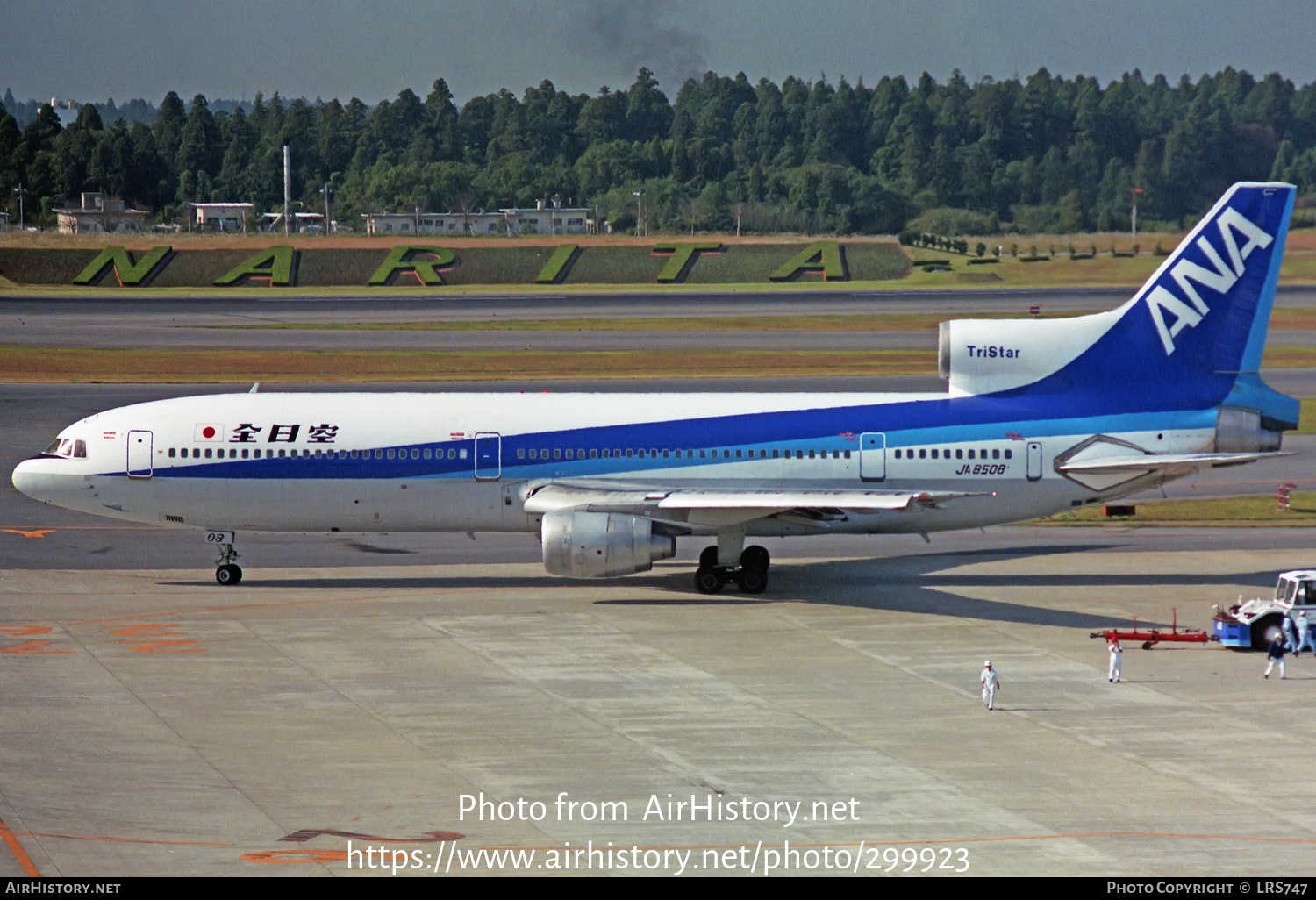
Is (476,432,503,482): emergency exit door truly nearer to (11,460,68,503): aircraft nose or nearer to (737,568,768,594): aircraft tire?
(737,568,768,594): aircraft tire

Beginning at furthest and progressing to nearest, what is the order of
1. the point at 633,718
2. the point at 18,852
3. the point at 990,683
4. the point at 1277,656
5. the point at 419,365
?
1. the point at 419,365
2. the point at 1277,656
3. the point at 990,683
4. the point at 633,718
5. the point at 18,852

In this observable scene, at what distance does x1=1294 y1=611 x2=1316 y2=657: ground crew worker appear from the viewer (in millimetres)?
34531

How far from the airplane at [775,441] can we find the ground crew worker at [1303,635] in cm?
676

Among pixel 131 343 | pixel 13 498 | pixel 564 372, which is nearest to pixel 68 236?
pixel 131 343

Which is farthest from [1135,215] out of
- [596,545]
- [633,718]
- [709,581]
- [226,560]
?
[633,718]

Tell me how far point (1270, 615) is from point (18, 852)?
Result: 2595 cm

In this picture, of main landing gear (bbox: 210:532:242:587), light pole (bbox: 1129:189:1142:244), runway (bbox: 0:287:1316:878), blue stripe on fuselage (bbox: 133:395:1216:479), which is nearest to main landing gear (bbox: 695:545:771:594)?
runway (bbox: 0:287:1316:878)

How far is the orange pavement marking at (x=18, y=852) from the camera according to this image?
20562mm

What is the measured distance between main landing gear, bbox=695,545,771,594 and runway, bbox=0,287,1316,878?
0.51 metres

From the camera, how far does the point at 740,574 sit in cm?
4091

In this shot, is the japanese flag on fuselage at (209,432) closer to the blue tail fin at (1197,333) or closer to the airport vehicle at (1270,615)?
the blue tail fin at (1197,333)

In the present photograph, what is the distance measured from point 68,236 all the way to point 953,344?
144 meters

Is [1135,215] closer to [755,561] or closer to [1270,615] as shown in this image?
[755,561]

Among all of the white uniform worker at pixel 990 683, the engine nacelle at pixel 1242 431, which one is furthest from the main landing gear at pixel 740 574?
the engine nacelle at pixel 1242 431
